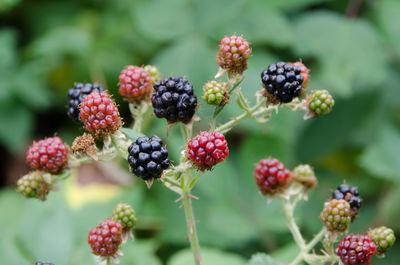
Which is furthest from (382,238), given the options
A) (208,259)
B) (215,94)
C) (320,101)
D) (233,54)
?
(208,259)

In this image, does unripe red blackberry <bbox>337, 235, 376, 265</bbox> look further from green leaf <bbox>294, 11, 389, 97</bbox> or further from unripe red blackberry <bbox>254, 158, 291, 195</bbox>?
green leaf <bbox>294, 11, 389, 97</bbox>

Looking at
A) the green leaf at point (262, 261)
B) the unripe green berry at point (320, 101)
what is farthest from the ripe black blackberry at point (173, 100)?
the green leaf at point (262, 261)

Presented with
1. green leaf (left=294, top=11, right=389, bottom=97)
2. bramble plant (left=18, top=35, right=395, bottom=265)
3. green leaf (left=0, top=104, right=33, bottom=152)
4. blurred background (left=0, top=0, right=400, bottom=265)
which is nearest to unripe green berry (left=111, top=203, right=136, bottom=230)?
bramble plant (left=18, top=35, right=395, bottom=265)

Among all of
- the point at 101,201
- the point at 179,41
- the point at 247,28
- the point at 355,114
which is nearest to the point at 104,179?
the point at 101,201

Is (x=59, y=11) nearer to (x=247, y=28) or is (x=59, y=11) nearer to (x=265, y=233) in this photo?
(x=247, y=28)

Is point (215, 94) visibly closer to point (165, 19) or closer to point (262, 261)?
point (262, 261)
